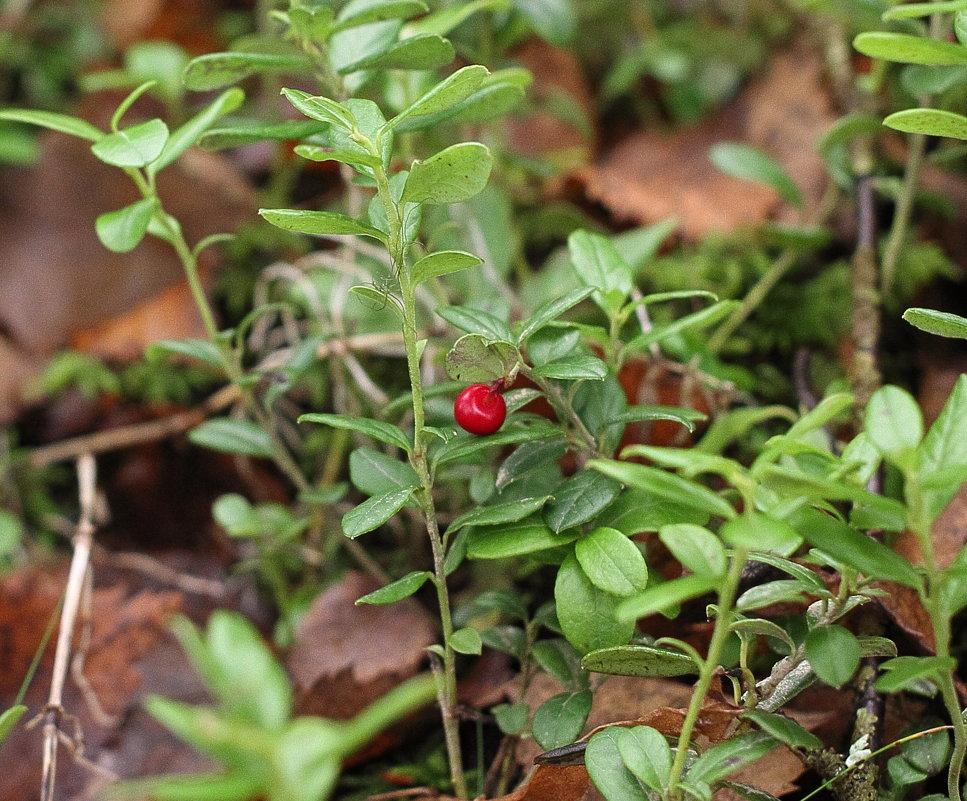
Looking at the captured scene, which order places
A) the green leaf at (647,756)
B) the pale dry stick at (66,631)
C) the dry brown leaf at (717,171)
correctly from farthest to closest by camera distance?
the dry brown leaf at (717,171) → the pale dry stick at (66,631) → the green leaf at (647,756)

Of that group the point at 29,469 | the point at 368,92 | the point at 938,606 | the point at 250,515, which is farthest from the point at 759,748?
the point at 29,469

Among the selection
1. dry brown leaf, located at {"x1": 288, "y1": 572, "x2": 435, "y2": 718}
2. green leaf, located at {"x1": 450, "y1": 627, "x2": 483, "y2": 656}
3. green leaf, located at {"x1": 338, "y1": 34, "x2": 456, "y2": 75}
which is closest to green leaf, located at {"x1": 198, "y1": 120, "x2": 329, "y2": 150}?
green leaf, located at {"x1": 338, "y1": 34, "x2": 456, "y2": 75}

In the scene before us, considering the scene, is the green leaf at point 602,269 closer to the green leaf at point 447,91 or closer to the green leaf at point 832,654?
the green leaf at point 447,91

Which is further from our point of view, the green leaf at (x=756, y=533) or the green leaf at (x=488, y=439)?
the green leaf at (x=488, y=439)

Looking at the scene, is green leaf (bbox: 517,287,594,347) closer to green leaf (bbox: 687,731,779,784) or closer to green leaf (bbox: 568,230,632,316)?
green leaf (bbox: 568,230,632,316)

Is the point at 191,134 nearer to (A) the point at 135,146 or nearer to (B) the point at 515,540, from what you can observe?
(A) the point at 135,146

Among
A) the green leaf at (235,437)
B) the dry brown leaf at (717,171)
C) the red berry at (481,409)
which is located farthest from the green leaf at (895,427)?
the dry brown leaf at (717,171)

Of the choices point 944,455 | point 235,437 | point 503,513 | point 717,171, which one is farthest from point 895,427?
point 717,171

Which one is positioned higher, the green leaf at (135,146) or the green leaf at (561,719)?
the green leaf at (135,146)
